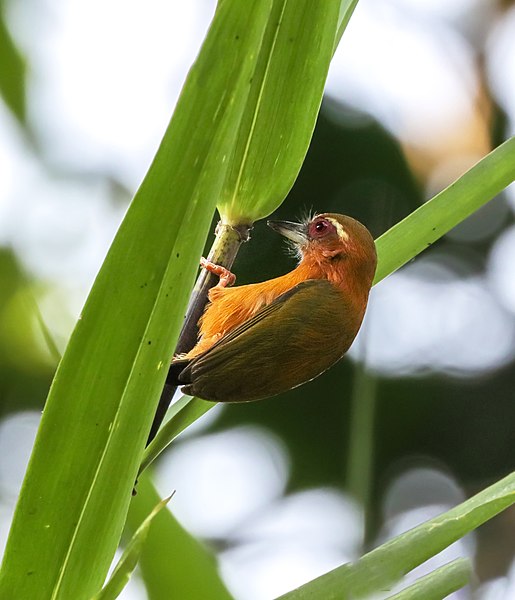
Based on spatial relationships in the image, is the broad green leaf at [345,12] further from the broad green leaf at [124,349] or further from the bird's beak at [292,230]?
the bird's beak at [292,230]

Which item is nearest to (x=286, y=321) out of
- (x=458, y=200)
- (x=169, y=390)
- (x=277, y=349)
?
(x=277, y=349)

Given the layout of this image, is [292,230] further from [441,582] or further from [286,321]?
[441,582]

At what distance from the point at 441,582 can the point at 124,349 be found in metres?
0.46

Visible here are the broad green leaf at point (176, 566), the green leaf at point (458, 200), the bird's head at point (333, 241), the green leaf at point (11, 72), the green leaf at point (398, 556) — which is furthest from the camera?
the bird's head at point (333, 241)

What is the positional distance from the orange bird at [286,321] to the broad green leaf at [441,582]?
1.83ft

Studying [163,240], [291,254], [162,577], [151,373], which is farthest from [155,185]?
[291,254]

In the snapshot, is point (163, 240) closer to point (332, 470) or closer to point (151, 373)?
point (151, 373)

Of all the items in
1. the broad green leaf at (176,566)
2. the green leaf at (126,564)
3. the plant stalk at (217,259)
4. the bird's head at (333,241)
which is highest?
the bird's head at (333,241)

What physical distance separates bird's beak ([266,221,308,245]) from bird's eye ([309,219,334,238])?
0.12 feet

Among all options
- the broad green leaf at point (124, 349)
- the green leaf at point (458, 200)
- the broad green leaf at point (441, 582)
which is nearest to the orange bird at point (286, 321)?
the green leaf at point (458, 200)

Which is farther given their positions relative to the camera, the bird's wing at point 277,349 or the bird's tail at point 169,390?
the bird's wing at point 277,349

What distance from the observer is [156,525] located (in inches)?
45.9

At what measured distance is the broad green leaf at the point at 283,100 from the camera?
109cm

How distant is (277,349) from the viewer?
175 centimetres
